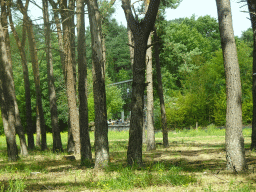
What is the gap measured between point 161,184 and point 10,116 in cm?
775

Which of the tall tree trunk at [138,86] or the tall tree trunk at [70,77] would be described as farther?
the tall tree trunk at [70,77]

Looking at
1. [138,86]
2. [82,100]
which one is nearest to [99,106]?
[138,86]

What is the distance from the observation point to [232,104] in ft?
22.7

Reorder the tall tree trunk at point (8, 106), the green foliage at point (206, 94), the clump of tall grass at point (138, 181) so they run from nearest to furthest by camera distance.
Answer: the clump of tall grass at point (138, 181)
the tall tree trunk at point (8, 106)
the green foliage at point (206, 94)

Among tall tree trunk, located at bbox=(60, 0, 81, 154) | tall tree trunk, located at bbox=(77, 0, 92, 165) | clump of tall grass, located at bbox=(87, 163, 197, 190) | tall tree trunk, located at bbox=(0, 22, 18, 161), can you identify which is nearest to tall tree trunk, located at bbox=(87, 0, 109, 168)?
tall tree trunk, located at bbox=(77, 0, 92, 165)

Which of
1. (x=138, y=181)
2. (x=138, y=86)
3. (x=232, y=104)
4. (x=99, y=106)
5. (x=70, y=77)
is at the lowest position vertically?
→ (x=138, y=181)

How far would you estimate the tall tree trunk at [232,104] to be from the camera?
22.4 ft

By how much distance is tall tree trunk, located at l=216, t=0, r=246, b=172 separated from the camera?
6.84 meters

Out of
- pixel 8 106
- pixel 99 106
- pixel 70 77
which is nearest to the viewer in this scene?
pixel 99 106

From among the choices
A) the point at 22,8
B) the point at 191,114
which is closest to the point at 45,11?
the point at 22,8

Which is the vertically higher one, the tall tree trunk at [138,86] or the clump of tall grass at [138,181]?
the tall tree trunk at [138,86]

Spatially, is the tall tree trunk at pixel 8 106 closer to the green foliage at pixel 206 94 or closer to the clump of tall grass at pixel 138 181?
the clump of tall grass at pixel 138 181

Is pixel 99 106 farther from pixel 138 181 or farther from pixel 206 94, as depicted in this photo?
pixel 206 94

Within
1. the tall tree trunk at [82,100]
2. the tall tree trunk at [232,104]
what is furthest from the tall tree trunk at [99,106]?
the tall tree trunk at [232,104]
